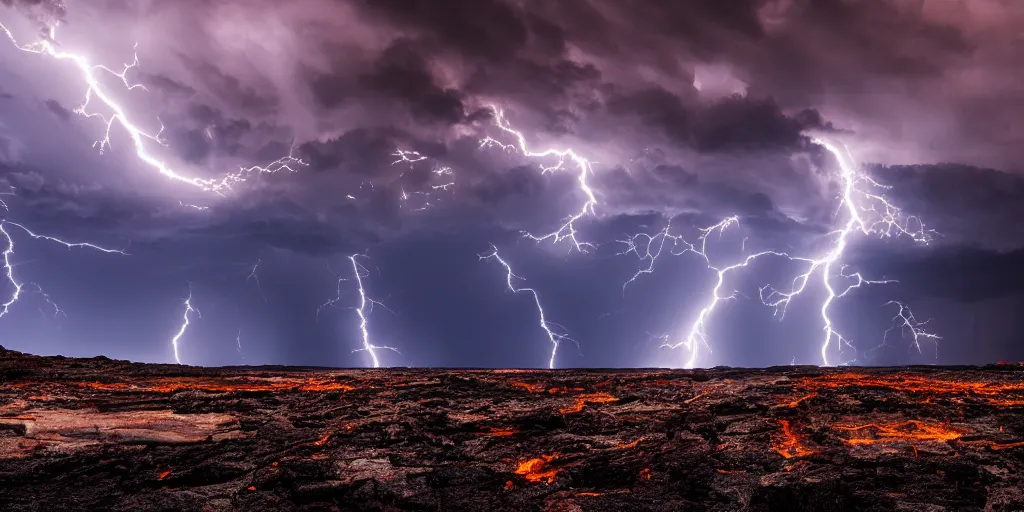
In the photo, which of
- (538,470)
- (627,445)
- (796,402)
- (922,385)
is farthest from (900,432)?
(538,470)

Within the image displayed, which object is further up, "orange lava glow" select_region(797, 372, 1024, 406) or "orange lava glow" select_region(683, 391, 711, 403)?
"orange lava glow" select_region(797, 372, 1024, 406)

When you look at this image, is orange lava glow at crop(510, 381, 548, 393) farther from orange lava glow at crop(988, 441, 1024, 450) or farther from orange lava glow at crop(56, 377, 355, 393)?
orange lava glow at crop(988, 441, 1024, 450)

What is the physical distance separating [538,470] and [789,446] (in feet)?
13.0

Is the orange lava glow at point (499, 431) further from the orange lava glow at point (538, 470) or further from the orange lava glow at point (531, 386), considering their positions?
the orange lava glow at point (531, 386)

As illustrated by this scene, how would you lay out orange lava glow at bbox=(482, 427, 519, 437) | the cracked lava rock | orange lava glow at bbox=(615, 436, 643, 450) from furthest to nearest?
orange lava glow at bbox=(482, 427, 519, 437)
orange lava glow at bbox=(615, 436, 643, 450)
the cracked lava rock

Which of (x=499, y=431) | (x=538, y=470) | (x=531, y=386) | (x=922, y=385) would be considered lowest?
(x=538, y=470)

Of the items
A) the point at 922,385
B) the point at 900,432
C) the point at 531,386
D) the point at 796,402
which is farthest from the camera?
the point at 531,386

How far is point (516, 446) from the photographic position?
852 cm

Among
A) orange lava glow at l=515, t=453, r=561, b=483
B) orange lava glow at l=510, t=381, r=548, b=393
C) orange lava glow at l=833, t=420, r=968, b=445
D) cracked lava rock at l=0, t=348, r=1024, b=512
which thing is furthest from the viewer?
orange lava glow at l=510, t=381, r=548, b=393

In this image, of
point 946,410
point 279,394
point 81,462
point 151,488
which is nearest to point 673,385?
point 946,410

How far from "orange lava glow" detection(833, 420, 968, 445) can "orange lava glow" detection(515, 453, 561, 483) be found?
4.64m

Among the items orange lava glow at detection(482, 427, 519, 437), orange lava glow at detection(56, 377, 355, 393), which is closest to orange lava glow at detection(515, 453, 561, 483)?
orange lava glow at detection(482, 427, 519, 437)

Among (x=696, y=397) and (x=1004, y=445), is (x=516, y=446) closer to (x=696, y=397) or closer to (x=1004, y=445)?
(x=696, y=397)

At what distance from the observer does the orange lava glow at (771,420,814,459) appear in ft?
25.9
